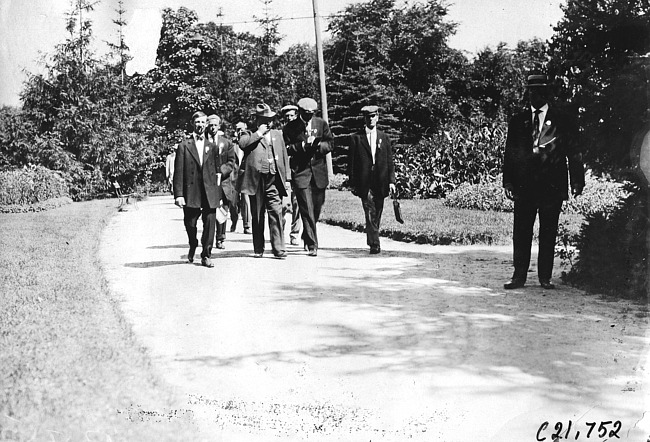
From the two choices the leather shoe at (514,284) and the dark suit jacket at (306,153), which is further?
the dark suit jacket at (306,153)

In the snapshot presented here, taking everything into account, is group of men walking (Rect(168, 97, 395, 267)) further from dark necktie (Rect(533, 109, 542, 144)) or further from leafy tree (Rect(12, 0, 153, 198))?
leafy tree (Rect(12, 0, 153, 198))

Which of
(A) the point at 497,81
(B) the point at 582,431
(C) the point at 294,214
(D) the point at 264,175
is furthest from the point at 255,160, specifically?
(A) the point at 497,81

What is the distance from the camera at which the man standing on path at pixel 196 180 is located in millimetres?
10844

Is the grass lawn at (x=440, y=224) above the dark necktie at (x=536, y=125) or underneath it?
underneath

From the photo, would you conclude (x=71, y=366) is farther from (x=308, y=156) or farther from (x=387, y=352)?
(x=308, y=156)

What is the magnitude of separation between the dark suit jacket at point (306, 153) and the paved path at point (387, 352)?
2218 mm

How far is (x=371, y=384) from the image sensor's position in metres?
4.98

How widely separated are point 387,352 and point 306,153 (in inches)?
259

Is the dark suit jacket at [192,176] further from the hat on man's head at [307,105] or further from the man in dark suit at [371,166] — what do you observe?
the man in dark suit at [371,166]

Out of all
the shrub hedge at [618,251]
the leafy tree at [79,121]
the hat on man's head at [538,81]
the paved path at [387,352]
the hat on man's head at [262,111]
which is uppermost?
the leafy tree at [79,121]

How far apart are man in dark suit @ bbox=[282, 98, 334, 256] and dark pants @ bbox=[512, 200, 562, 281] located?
3973 millimetres

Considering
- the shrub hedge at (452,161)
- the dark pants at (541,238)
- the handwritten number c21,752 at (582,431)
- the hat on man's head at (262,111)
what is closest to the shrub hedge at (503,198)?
the shrub hedge at (452,161)

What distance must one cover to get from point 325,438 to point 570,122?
5.12 meters

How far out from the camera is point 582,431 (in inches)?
158
